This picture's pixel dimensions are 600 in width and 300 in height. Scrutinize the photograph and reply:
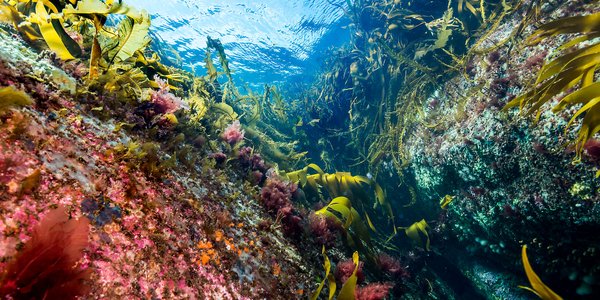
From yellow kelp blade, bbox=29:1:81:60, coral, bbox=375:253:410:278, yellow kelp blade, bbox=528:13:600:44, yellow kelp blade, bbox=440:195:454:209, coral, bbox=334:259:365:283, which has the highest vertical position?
yellow kelp blade, bbox=528:13:600:44

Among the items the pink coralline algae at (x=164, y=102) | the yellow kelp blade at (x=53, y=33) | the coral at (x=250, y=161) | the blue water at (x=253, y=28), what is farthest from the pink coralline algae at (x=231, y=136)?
the blue water at (x=253, y=28)

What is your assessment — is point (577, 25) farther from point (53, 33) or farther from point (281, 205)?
point (53, 33)

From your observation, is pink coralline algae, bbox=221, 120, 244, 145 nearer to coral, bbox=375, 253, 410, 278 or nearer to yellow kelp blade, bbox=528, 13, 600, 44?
coral, bbox=375, 253, 410, 278

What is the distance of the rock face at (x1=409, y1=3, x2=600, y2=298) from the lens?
10.8 ft

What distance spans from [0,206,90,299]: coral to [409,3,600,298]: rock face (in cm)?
403

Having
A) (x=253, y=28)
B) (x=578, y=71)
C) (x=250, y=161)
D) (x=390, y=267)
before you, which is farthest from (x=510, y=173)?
(x=253, y=28)

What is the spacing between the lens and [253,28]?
766 inches

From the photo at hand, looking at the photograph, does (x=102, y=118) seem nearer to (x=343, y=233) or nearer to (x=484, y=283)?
(x=343, y=233)

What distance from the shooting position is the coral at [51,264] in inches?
38.3

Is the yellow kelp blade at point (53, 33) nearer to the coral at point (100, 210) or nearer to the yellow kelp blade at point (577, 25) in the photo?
the coral at point (100, 210)

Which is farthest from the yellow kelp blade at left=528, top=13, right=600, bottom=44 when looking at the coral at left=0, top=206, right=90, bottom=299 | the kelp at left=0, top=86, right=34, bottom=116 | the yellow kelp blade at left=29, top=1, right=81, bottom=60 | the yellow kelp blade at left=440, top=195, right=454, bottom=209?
the yellow kelp blade at left=29, top=1, right=81, bottom=60

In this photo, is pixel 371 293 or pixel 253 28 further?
pixel 253 28

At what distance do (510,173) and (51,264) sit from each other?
198 inches

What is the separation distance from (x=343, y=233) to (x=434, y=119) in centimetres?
336
